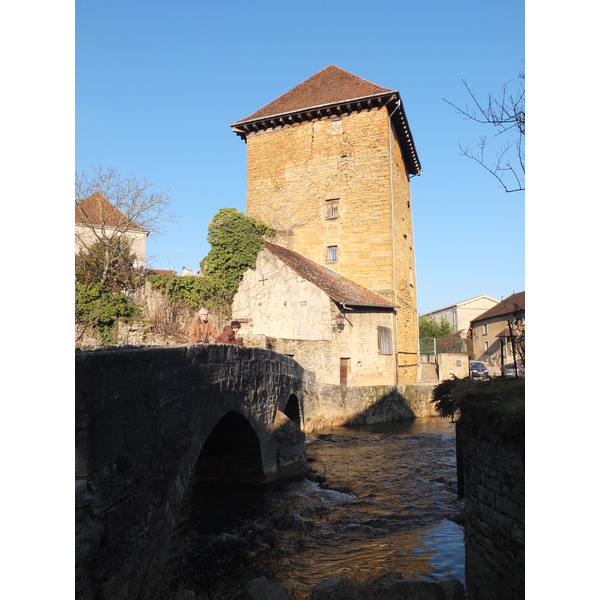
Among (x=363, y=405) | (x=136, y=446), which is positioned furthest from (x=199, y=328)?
(x=363, y=405)

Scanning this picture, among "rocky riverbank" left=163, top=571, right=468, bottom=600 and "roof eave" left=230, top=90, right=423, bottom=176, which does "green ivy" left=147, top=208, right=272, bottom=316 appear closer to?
"roof eave" left=230, top=90, right=423, bottom=176

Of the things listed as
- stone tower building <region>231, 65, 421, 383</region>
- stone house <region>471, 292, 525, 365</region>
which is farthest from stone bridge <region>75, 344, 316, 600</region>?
stone house <region>471, 292, 525, 365</region>

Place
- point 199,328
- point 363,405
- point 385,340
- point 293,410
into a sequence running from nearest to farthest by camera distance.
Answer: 1. point 199,328
2. point 293,410
3. point 363,405
4. point 385,340

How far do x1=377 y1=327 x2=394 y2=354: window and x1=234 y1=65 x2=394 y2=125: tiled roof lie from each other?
10332mm

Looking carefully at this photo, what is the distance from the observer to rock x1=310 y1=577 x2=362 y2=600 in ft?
17.1

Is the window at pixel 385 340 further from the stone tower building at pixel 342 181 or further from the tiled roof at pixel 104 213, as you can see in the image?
the tiled roof at pixel 104 213

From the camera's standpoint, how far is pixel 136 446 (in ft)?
15.9

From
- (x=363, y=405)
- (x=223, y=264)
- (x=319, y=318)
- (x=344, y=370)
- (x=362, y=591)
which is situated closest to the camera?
(x=362, y=591)

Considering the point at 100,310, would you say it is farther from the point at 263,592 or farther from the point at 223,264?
the point at 263,592

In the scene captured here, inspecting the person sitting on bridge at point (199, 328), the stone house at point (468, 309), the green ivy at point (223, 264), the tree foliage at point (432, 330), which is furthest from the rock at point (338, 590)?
the stone house at point (468, 309)

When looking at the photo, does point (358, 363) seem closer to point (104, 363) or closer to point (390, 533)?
point (390, 533)

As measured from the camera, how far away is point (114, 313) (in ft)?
58.1

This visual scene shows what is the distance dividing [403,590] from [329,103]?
22.1 metres
